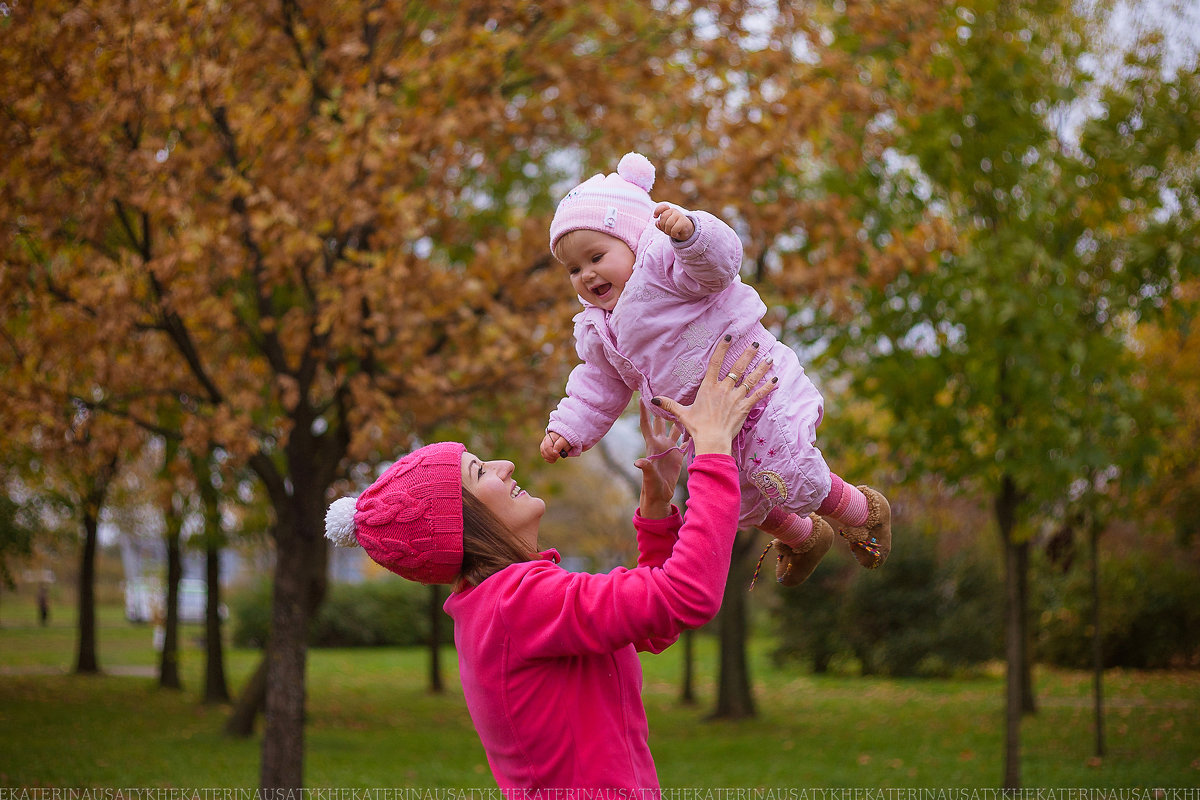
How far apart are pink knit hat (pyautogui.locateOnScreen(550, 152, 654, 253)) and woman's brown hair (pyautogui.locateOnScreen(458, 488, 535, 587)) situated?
0.75 m

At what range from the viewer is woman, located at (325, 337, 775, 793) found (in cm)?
220

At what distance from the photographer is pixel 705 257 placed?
2.36m

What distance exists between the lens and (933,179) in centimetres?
900

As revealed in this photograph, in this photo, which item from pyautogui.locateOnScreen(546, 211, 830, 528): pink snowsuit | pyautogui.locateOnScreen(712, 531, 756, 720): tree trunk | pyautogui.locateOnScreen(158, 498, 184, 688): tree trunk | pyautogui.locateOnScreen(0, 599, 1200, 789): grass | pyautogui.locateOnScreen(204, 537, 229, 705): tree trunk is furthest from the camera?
pyautogui.locateOnScreen(158, 498, 184, 688): tree trunk

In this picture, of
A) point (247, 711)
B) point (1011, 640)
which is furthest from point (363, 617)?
point (1011, 640)

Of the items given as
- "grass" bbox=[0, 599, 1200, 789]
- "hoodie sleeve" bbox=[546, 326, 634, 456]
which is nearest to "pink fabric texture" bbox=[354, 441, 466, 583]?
"hoodie sleeve" bbox=[546, 326, 634, 456]

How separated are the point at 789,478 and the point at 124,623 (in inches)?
1477

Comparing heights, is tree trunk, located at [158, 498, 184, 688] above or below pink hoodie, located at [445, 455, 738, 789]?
below

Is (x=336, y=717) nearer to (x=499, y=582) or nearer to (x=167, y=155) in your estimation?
(x=167, y=155)

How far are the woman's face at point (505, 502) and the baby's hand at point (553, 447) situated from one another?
0.12m

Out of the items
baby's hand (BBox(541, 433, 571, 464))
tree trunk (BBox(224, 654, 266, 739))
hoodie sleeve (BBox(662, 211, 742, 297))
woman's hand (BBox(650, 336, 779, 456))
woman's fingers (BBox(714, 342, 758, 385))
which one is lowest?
tree trunk (BBox(224, 654, 266, 739))

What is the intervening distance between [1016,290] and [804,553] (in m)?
5.96

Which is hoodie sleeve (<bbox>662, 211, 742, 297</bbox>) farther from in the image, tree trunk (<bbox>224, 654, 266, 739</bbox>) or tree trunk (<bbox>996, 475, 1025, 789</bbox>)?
tree trunk (<bbox>224, 654, 266, 739</bbox>)

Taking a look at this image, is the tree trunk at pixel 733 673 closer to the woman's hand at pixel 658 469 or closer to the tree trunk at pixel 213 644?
the tree trunk at pixel 213 644
